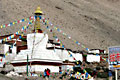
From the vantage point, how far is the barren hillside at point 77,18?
1863 inches

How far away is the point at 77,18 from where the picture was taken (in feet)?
194

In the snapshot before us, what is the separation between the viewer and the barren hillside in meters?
47.3

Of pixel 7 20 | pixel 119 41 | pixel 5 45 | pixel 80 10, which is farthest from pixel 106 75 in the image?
pixel 80 10

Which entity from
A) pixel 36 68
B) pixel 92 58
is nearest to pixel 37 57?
pixel 36 68

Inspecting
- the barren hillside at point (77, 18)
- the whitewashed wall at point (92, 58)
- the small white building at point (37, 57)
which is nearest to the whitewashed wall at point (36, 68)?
the small white building at point (37, 57)

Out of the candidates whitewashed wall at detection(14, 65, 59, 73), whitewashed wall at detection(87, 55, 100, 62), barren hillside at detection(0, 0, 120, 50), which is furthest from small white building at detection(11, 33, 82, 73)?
barren hillside at detection(0, 0, 120, 50)

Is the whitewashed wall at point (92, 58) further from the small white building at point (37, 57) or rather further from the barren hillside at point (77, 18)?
the barren hillside at point (77, 18)

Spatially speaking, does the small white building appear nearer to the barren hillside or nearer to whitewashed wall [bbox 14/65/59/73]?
whitewashed wall [bbox 14/65/59/73]

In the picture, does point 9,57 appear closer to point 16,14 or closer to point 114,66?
point 114,66

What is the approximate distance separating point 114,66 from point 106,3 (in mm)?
68497

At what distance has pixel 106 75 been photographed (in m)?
15.6

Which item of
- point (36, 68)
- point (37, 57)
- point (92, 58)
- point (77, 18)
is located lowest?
point (36, 68)

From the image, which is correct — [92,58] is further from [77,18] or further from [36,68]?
[77,18]

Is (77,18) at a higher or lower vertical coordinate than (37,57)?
higher
